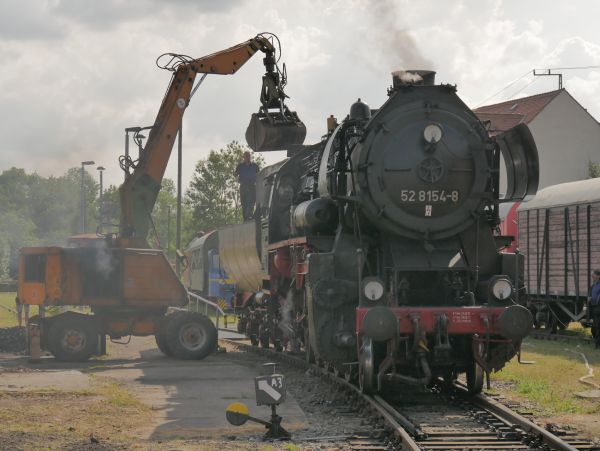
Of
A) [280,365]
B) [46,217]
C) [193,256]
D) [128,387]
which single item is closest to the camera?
[128,387]

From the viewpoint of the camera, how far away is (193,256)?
37.8 m

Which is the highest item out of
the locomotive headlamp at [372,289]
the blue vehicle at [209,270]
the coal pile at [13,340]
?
the blue vehicle at [209,270]

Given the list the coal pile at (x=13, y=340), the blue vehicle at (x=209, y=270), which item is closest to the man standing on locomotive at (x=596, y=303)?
the coal pile at (x=13, y=340)

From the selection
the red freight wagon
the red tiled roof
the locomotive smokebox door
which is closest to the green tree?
the red tiled roof


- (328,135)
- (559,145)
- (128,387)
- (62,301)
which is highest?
(559,145)

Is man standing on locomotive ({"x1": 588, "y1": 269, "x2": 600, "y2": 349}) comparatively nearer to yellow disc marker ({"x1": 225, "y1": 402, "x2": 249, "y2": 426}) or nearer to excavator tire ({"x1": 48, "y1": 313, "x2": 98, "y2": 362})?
excavator tire ({"x1": 48, "y1": 313, "x2": 98, "y2": 362})

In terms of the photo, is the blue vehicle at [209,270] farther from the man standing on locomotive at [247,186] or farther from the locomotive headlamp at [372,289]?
the locomotive headlamp at [372,289]

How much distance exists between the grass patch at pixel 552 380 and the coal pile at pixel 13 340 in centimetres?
929

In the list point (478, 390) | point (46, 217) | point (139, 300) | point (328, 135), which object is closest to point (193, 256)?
point (139, 300)

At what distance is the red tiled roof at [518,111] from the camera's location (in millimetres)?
48000

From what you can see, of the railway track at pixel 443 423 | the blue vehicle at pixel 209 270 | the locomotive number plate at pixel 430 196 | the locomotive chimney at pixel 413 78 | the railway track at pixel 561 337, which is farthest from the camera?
the blue vehicle at pixel 209 270

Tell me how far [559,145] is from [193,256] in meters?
20.7

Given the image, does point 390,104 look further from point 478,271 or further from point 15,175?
point 15,175

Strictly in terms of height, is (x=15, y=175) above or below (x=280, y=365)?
above
